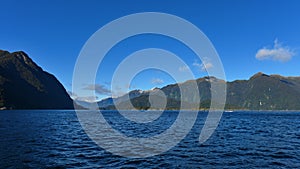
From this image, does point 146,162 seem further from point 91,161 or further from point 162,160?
point 91,161

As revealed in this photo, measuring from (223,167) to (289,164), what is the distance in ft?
22.8

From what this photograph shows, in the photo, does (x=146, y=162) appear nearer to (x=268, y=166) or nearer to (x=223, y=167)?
(x=223, y=167)

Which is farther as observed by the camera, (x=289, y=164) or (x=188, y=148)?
(x=188, y=148)

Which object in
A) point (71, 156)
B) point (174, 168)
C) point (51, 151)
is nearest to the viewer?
point (174, 168)

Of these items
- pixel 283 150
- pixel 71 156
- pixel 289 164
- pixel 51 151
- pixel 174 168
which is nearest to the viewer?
pixel 174 168

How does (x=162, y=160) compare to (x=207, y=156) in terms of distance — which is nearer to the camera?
(x=162, y=160)

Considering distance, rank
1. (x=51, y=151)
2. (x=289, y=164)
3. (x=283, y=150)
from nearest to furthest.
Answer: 1. (x=289, y=164)
2. (x=51, y=151)
3. (x=283, y=150)

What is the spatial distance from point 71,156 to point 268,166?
19674 millimetres

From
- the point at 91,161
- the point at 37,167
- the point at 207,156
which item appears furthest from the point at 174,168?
the point at 37,167

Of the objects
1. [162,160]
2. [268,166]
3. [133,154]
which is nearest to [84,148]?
[133,154]

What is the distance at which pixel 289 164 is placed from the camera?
22.8 m

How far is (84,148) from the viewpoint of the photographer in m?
30.2

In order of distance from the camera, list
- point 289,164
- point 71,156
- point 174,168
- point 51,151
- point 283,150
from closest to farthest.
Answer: point 174,168, point 289,164, point 71,156, point 51,151, point 283,150

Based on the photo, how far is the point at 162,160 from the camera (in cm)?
2394
